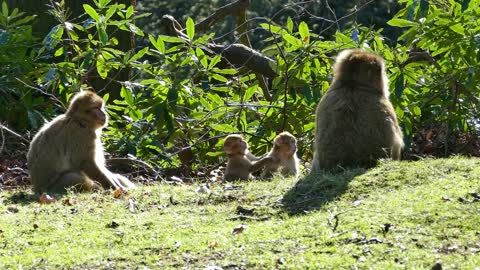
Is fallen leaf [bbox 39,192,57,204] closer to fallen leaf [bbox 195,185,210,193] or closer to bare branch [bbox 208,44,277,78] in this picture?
fallen leaf [bbox 195,185,210,193]

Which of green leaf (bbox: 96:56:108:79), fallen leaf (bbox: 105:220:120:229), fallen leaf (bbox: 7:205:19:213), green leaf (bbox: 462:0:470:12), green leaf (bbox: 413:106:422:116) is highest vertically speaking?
green leaf (bbox: 462:0:470:12)

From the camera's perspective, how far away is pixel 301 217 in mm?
7137

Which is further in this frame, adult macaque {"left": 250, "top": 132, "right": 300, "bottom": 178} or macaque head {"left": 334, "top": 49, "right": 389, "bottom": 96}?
adult macaque {"left": 250, "top": 132, "right": 300, "bottom": 178}

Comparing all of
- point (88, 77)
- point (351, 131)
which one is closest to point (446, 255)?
point (351, 131)

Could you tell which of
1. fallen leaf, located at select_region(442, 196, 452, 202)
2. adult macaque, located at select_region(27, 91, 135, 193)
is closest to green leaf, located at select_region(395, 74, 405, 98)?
adult macaque, located at select_region(27, 91, 135, 193)

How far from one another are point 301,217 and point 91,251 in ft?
5.41

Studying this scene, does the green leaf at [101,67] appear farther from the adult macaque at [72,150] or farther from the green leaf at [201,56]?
the adult macaque at [72,150]

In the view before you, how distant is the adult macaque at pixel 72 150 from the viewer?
9.88 meters

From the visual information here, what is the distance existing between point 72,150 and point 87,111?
448mm

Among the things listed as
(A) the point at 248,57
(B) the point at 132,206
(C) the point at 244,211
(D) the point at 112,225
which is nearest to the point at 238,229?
(C) the point at 244,211

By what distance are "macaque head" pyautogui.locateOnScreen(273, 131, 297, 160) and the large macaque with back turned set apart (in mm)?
881

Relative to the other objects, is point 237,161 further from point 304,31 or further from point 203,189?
point 304,31

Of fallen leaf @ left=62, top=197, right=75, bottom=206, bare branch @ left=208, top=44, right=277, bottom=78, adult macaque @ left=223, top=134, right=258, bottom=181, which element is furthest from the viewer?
bare branch @ left=208, top=44, right=277, bottom=78

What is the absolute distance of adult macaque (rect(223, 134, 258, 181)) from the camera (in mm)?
10148
